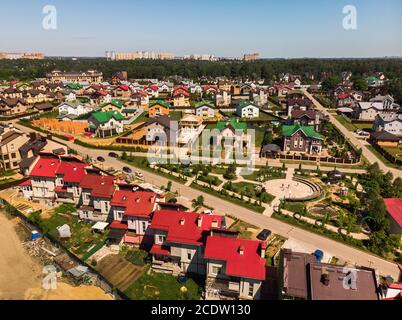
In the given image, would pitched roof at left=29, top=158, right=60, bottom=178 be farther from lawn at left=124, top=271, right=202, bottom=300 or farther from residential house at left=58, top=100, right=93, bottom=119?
residential house at left=58, top=100, right=93, bottom=119

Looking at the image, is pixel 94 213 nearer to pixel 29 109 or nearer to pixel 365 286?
pixel 365 286

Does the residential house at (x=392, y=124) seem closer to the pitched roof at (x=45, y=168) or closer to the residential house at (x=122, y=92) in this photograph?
the pitched roof at (x=45, y=168)

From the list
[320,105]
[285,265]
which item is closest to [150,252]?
[285,265]

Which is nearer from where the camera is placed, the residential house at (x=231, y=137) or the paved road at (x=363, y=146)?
the paved road at (x=363, y=146)

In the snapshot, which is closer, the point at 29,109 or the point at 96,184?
the point at 96,184

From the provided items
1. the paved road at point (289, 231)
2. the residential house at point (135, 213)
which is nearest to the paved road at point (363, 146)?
the paved road at point (289, 231)

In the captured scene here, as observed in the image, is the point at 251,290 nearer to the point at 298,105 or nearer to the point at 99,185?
the point at 99,185

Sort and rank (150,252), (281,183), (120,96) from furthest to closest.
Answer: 1. (120,96)
2. (281,183)
3. (150,252)
